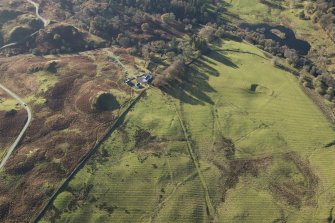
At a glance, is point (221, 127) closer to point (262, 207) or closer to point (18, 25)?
point (262, 207)

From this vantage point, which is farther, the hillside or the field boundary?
the hillside

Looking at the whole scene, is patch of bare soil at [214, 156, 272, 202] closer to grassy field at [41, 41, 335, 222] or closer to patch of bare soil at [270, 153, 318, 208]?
grassy field at [41, 41, 335, 222]

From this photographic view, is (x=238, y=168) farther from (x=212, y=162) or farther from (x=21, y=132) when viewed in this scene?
(x=21, y=132)

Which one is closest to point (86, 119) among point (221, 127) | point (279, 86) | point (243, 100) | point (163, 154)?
point (163, 154)

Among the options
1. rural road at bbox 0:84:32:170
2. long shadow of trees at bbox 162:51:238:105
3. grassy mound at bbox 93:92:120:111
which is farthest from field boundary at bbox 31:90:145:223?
rural road at bbox 0:84:32:170

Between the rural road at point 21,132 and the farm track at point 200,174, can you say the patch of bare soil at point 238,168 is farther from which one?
the rural road at point 21,132
